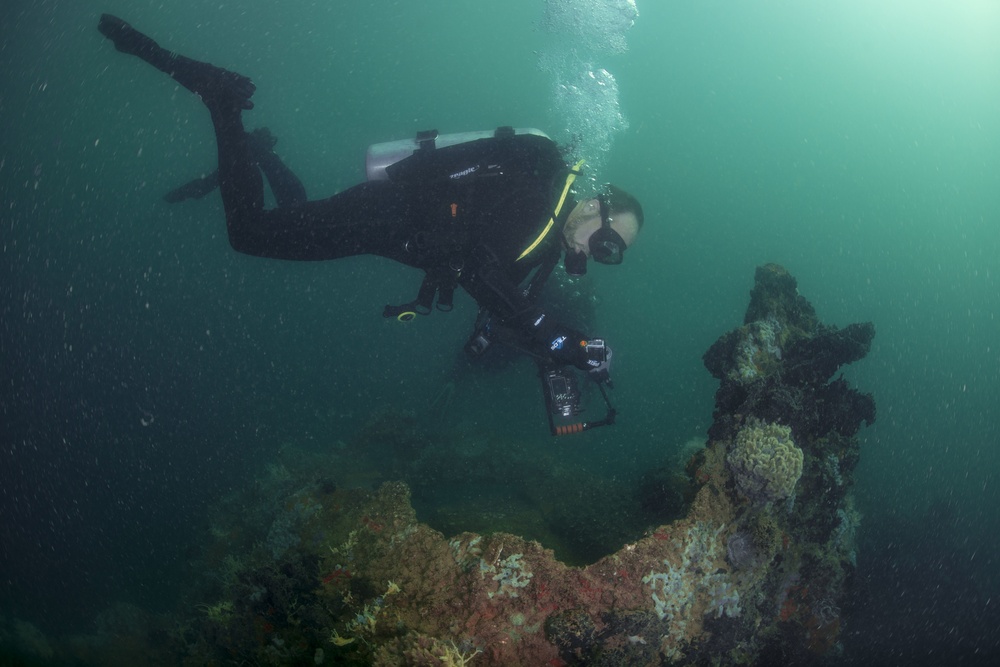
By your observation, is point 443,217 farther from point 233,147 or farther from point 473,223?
point 233,147

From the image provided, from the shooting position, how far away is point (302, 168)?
73.9 meters

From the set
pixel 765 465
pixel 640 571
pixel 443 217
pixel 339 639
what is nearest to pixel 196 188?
pixel 443 217

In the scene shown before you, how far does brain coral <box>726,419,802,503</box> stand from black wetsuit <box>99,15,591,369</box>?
1.74 meters

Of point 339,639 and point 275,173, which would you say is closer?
point 339,639

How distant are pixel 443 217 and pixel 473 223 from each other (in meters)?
0.31

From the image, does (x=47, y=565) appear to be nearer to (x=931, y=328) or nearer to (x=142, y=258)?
(x=142, y=258)

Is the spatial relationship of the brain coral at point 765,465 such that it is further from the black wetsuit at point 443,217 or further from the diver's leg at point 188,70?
the diver's leg at point 188,70

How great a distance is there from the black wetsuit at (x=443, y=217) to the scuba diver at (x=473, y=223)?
1cm

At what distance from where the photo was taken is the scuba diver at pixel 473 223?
470 centimetres

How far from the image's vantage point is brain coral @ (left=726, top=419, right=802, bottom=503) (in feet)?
13.9

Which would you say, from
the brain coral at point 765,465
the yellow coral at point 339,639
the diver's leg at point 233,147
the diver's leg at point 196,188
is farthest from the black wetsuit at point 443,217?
the diver's leg at point 196,188

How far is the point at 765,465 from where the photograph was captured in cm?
424

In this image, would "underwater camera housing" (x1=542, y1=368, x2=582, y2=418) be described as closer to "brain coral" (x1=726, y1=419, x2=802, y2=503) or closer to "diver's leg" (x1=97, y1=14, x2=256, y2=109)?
"brain coral" (x1=726, y1=419, x2=802, y2=503)

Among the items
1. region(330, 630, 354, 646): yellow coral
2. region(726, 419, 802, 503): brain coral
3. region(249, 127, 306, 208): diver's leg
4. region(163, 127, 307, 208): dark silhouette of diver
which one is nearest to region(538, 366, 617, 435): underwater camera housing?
region(726, 419, 802, 503): brain coral
